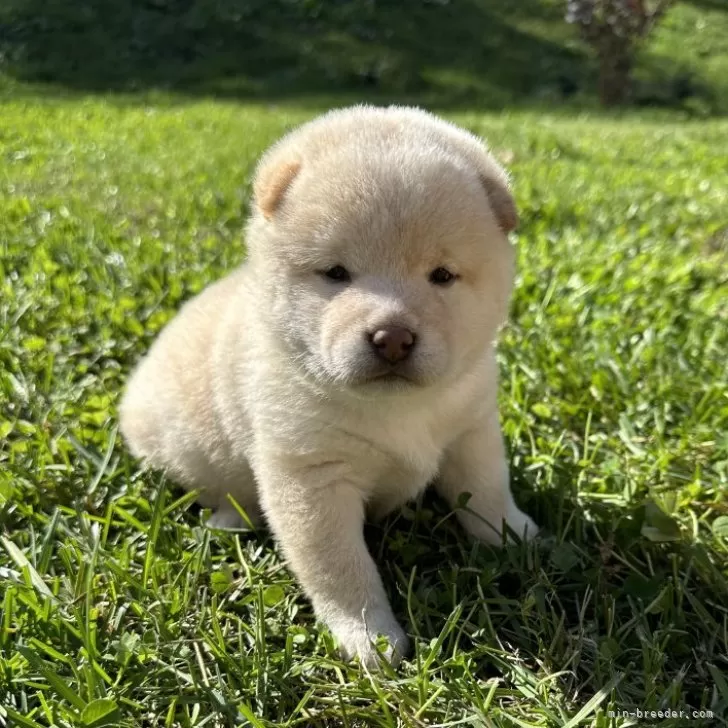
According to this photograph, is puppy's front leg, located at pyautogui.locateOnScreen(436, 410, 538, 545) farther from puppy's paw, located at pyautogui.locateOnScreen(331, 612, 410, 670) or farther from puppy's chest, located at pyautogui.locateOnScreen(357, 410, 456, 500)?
puppy's paw, located at pyautogui.locateOnScreen(331, 612, 410, 670)

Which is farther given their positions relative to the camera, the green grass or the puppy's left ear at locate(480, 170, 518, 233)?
the puppy's left ear at locate(480, 170, 518, 233)

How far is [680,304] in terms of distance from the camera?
12.6ft

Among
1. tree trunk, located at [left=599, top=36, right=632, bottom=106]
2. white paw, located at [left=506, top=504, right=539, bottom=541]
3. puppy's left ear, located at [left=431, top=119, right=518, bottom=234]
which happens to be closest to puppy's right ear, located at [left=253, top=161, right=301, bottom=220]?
puppy's left ear, located at [left=431, top=119, right=518, bottom=234]

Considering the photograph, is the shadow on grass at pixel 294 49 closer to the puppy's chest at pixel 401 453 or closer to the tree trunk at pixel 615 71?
the tree trunk at pixel 615 71

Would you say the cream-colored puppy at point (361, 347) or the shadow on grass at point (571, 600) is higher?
the cream-colored puppy at point (361, 347)

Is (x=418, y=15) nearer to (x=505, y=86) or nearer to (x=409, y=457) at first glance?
(x=505, y=86)

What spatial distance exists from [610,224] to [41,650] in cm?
460

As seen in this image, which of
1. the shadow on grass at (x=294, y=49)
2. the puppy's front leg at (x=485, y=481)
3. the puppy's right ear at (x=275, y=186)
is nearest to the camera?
the puppy's right ear at (x=275, y=186)

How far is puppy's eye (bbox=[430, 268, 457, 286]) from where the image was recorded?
1.92 m

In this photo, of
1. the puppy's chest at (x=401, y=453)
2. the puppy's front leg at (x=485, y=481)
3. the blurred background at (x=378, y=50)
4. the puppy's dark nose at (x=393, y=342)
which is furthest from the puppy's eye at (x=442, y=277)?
the blurred background at (x=378, y=50)

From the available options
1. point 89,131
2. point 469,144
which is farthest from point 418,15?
point 469,144

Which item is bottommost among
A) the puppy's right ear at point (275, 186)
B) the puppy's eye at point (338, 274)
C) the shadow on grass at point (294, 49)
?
the shadow on grass at point (294, 49)

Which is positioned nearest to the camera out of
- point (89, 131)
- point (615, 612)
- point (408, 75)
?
point (615, 612)

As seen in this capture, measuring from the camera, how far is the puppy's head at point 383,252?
1.84 meters
